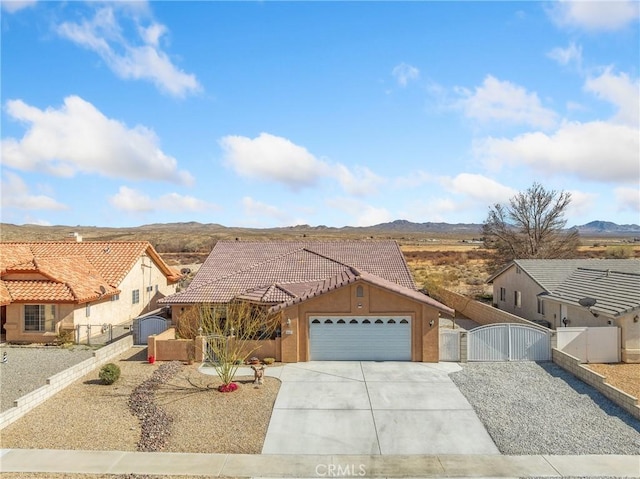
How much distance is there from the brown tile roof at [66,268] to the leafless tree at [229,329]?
7.02 metres

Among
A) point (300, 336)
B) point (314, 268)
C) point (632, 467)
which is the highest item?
point (314, 268)

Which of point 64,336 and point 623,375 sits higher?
point 64,336

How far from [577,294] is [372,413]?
54.1ft

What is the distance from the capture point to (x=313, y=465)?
11.6 meters

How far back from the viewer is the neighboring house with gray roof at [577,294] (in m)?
20.4

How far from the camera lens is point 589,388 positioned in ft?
55.3

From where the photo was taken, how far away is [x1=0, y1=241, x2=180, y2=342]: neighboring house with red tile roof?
25031mm

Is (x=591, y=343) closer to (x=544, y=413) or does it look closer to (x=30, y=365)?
(x=544, y=413)

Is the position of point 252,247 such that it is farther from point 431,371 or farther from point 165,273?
point 431,371

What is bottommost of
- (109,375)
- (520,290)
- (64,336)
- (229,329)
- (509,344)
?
(109,375)

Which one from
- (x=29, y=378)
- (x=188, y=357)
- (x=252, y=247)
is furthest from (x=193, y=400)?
(x=252, y=247)

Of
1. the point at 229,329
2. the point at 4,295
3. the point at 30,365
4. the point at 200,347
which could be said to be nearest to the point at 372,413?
the point at 229,329

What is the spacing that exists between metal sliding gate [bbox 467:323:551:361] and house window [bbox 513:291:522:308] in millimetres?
12180

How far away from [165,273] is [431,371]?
25722mm
